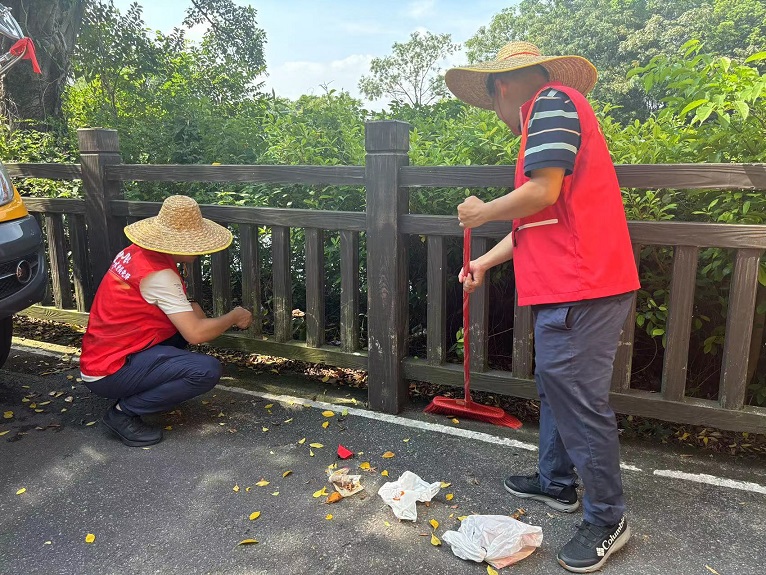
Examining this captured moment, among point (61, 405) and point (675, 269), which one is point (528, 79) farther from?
point (61, 405)

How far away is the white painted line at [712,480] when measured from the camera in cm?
276

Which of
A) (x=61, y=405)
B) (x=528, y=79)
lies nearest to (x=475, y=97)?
(x=528, y=79)

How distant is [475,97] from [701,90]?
1.15 m

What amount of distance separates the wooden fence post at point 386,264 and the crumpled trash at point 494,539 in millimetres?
1230

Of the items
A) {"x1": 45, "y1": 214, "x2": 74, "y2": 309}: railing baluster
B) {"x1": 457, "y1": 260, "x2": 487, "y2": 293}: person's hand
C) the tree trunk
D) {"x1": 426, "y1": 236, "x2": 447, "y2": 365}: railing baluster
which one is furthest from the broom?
the tree trunk

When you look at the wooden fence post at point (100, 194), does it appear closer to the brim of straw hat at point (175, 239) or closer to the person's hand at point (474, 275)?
the brim of straw hat at point (175, 239)

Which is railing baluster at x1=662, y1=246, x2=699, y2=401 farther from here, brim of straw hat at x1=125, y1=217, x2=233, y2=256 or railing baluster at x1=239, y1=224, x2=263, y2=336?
railing baluster at x1=239, y1=224, x2=263, y2=336

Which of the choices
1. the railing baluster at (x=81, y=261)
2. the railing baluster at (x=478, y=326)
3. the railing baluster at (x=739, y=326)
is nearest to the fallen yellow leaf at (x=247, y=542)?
the railing baluster at (x=478, y=326)

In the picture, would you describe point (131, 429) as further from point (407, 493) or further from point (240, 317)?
point (407, 493)

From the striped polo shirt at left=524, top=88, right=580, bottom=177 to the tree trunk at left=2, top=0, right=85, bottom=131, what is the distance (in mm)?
6984

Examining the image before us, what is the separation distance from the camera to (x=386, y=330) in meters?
3.51

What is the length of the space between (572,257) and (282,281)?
2.13 metres

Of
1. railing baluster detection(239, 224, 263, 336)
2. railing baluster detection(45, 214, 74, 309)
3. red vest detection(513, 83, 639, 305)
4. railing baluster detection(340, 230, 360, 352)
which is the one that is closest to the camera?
red vest detection(513, 83, 639, 305)

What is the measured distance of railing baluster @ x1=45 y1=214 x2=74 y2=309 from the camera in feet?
15.4
